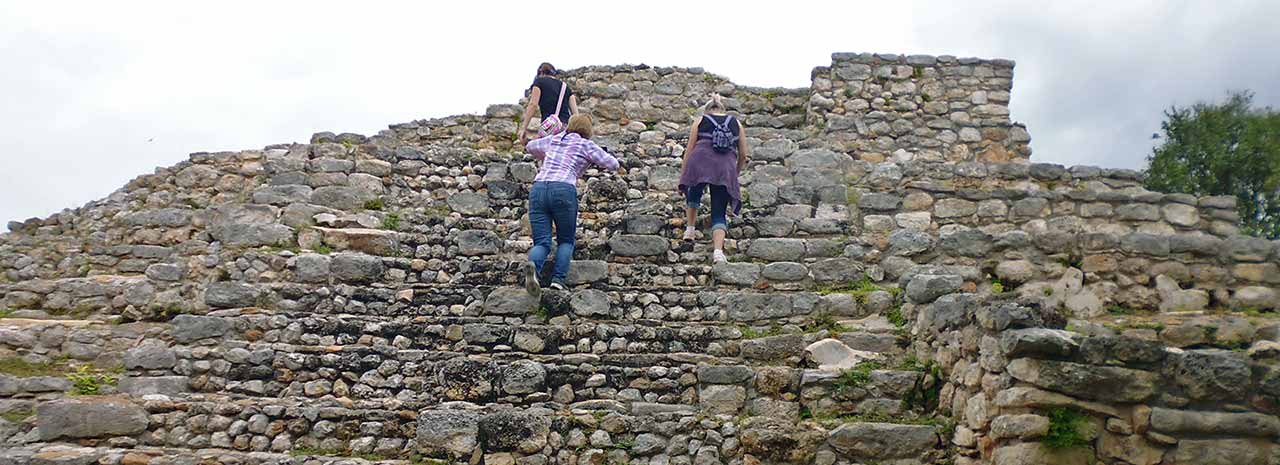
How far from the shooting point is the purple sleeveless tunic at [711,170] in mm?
7762

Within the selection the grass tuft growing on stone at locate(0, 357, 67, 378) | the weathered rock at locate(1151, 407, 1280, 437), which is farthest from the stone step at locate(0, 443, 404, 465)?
the weathered rock at locate(1151, 407, 1280, 437)

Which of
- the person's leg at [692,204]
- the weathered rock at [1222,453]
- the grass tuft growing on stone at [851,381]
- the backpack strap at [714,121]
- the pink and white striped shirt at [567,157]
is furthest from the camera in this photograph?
the backpack strap at [714,121]

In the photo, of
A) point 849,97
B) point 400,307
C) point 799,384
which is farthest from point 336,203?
point 849,97

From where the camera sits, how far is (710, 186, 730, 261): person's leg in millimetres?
7536

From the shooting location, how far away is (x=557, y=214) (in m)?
7.14

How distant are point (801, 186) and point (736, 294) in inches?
78.0

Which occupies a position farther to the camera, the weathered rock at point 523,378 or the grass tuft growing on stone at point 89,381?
the grass tuft growing on stone at point 89,381

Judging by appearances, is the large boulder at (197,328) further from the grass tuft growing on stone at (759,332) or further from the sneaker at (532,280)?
the grass tuft growing on stone at (759,332)

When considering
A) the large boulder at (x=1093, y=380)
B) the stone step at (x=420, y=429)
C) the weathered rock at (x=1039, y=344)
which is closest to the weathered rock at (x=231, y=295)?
the stone step at (x=420, y=429)

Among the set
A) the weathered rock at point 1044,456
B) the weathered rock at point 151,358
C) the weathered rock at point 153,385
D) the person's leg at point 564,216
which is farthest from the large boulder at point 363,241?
the weathered rock at point 1044,456

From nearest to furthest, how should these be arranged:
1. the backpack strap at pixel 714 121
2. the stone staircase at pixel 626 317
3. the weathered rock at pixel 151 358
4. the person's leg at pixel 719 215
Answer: the stone staircase at pixel 626 317, the weathered rock at pixel 151 358, the person's leg at pixel 719 215, the backpack strap at pixel 714 121

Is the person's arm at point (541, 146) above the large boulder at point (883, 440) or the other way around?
above

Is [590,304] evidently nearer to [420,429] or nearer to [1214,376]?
[420,429]

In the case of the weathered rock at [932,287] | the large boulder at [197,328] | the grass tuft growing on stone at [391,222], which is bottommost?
the large boulder at [197,328]
